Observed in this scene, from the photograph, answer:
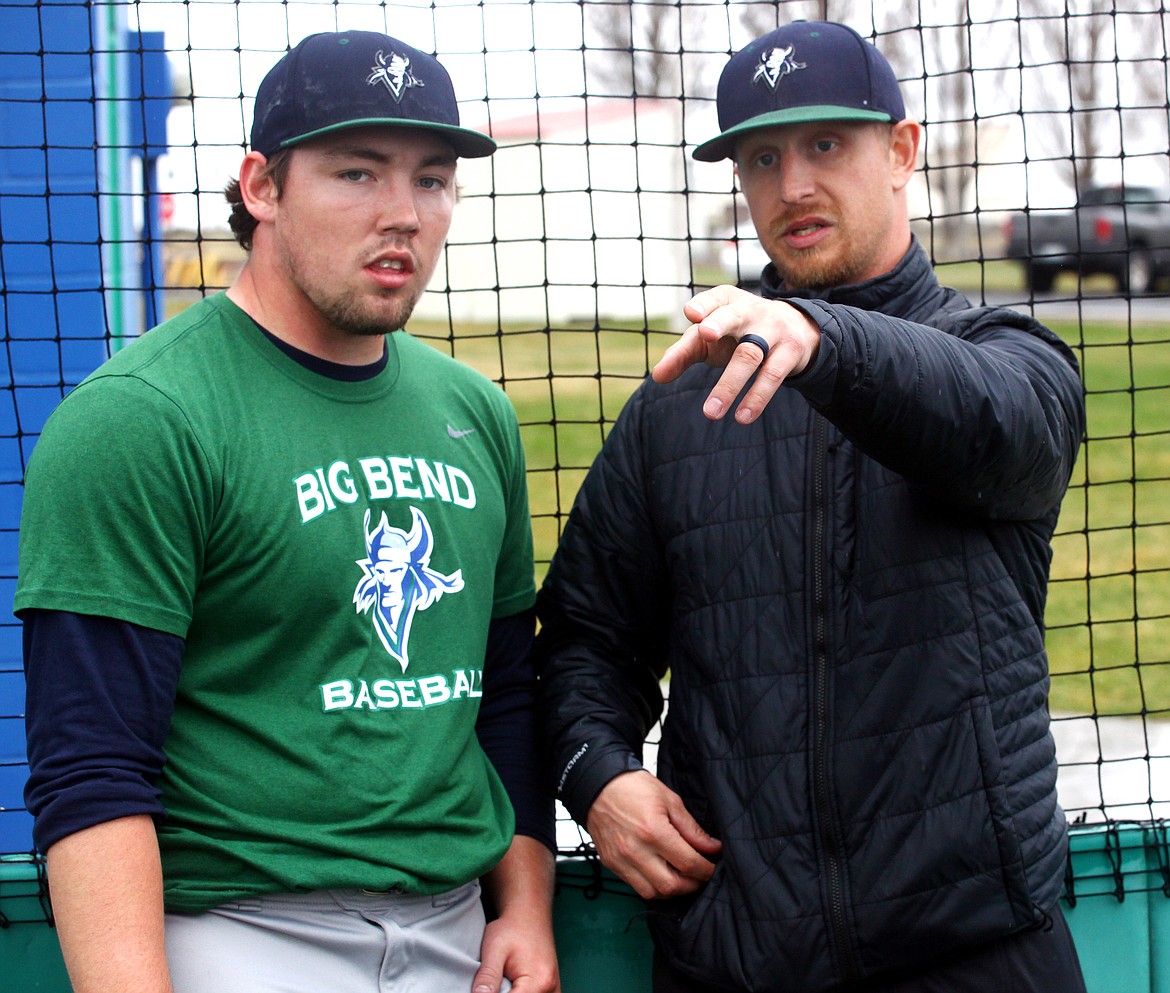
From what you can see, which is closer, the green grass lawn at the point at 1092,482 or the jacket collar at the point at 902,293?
the jacket collar at the point at 902,293

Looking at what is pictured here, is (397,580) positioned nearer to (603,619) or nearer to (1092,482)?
(603,619)

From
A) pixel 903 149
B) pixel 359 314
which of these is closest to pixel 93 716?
pixel 359 314

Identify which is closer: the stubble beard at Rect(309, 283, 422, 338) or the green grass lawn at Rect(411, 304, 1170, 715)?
the stubble beard at Rect(309, 283, 422, 338)

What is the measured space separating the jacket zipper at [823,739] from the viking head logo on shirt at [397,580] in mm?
642

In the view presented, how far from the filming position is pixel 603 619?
2.54 meters

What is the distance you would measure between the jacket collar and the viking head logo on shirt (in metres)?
0.86

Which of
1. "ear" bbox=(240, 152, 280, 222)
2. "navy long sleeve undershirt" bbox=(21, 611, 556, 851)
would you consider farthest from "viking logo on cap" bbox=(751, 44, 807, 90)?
"navy long sleeve undershirt" bbox=(21, 611, 556, 851)

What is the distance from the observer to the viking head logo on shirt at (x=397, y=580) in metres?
2.16

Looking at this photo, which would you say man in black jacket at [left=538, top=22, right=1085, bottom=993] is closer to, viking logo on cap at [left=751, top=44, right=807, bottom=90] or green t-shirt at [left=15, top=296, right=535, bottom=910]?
viking logo on cap at [left=751, top=44, right=807, bottom=90]

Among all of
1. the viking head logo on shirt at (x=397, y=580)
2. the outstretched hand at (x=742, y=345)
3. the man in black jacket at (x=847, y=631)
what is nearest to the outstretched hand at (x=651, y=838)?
the man in black jacket at (x=847, y=631)

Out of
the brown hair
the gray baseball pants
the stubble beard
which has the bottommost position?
→ the gray baseball pants

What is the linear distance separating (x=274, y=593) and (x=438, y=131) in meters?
0.84

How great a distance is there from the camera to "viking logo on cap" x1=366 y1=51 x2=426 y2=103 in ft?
7.30

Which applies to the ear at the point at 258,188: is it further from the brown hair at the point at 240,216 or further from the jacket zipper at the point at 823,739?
the jacket zipper at the point at 823,739
